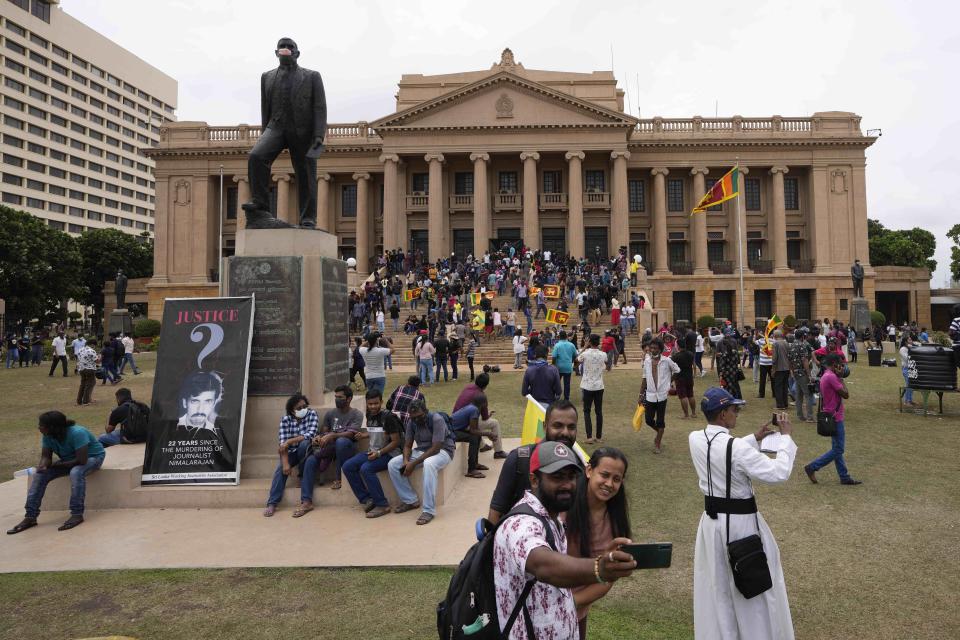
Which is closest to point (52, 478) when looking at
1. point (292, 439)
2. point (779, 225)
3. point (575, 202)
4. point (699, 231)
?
point (292, 439)

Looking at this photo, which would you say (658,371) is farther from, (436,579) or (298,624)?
(298,624)

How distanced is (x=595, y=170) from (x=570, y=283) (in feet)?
52.4

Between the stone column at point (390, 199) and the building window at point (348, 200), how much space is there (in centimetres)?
615

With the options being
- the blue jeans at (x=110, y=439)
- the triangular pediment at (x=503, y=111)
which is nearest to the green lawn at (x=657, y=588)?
the blue jeans at (x=110, y=439)

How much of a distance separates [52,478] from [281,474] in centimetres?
264

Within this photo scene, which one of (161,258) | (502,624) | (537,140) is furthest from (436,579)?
(161,258)

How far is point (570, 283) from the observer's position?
3044 cm

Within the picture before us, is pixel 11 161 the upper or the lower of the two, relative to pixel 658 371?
upper

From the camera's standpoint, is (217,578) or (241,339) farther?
(241,339)

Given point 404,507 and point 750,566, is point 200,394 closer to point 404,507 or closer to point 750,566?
point 404,507

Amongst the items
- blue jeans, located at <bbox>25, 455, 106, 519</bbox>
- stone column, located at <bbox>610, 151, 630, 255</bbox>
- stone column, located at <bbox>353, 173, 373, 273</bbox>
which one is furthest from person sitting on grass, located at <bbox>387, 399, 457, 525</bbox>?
stone column, located at <bbox>353, 173, 373, 273</bbox>

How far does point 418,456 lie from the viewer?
692 centimetres

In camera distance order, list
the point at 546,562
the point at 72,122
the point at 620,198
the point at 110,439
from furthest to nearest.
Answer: the point at 72,122 → the point at 620,198 → the point at 110,439 → the point at 546,562

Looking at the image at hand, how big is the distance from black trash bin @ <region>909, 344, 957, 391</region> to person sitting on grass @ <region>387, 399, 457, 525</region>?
1087cm
